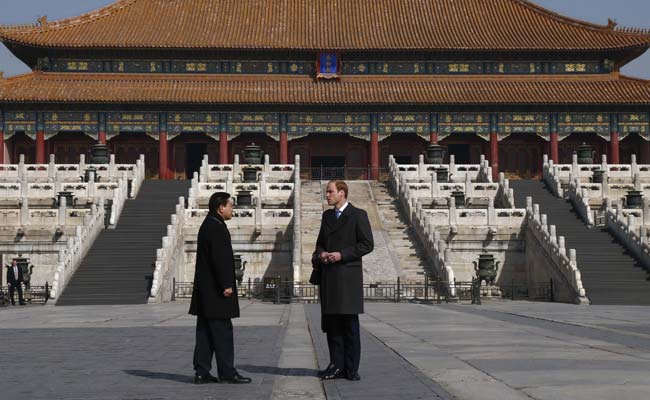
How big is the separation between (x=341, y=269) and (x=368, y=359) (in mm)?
1448

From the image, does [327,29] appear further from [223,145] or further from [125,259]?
[125,259]

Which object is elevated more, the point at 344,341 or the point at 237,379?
the point at 344,341

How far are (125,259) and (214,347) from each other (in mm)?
20561

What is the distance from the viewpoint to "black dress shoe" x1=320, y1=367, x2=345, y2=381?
28.3 feet

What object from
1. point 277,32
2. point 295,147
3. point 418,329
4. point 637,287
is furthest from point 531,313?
point 277,32

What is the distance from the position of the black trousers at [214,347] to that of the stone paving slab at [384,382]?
98 centimetres

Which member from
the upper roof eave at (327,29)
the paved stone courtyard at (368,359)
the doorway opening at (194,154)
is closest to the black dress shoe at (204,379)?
the paved stone courtyard at (368,359)

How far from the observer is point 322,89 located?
5531 centimetres

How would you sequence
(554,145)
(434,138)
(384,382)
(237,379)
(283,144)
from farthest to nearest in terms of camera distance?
(554,145)
(283,144)
(434,138)
(237,379)
(384,382)

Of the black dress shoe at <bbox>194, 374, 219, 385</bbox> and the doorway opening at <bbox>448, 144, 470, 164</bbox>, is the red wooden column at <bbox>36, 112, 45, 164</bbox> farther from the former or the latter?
the black dress shoe at <bbox>194, 374, 219, 385</bbox>

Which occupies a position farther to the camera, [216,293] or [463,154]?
[463,154]


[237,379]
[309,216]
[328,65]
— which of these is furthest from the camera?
[328,65]

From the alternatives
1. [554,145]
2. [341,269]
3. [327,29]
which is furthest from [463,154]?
[341,269]

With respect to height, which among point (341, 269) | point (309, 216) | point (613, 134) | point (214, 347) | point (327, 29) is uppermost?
point (327, 29)
